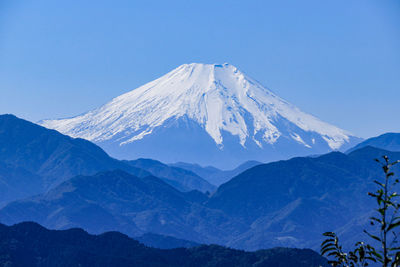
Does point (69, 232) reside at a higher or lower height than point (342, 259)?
higher

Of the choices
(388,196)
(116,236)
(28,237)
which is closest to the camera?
(388,196)

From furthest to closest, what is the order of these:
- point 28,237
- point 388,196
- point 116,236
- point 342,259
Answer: point 116,236
point 28,237
point 342,259
point 388,196

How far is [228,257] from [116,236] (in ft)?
97.4

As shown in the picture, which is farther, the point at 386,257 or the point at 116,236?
the point at 116,236

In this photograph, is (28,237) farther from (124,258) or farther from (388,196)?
(388,196)

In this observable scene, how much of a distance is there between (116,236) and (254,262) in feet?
121

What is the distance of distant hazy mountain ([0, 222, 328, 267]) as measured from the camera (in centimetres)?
17225

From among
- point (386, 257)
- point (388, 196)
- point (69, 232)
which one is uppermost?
point (69, 232)

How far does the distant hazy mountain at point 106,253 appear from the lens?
565 feet

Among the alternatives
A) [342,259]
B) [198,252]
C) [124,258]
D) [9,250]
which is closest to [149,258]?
[124,258]

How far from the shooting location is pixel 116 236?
197m

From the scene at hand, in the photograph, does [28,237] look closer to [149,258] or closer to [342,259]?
[149,258]

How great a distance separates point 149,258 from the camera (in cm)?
17825

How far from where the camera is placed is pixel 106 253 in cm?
18262
